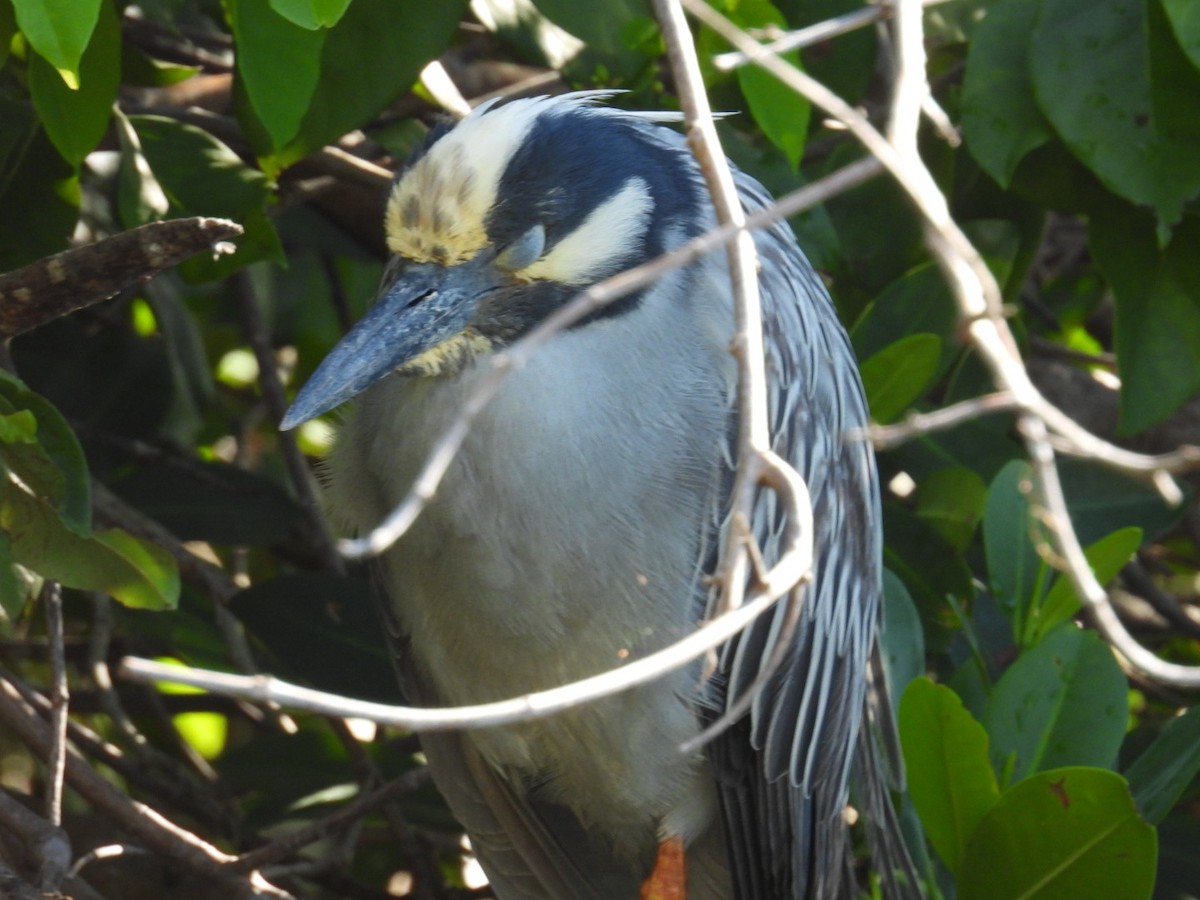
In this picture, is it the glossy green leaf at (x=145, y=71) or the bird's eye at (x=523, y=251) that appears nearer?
the bird's eye at (x=523, y=251)

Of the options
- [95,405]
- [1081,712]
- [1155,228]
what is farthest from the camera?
[95,405]

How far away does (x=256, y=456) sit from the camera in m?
3.23

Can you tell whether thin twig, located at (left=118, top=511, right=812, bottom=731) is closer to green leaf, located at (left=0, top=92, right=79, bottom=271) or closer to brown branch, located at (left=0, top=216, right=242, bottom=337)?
brown branch, located at (left=0, top=216, right=242, bottom=337)

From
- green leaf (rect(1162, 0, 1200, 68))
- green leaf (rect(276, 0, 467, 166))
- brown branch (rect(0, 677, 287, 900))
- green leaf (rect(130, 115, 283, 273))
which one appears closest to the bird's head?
green leaf (rect(276, 0, 467, 166))

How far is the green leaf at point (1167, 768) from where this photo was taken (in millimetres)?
1813

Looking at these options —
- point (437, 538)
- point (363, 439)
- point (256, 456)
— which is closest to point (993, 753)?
point (437, 538)

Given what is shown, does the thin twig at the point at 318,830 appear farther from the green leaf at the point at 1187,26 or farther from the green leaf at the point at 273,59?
the green leaf at the point at 1187,26

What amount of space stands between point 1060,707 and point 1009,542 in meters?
0.27

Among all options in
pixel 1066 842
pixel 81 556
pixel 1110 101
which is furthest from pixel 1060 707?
pixel 81 556

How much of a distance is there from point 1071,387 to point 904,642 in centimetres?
90

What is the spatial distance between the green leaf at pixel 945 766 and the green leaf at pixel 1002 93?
0.73m

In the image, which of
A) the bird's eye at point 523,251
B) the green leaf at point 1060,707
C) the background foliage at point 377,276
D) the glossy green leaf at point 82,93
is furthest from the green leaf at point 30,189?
the green leaf at point 1060,707

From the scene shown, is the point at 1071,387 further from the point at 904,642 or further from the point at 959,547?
the point at 904,642

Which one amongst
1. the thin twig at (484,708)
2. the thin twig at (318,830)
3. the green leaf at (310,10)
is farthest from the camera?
the thin twig at (318,830)
